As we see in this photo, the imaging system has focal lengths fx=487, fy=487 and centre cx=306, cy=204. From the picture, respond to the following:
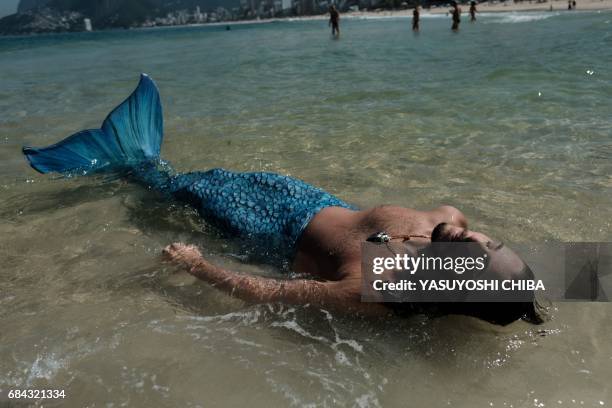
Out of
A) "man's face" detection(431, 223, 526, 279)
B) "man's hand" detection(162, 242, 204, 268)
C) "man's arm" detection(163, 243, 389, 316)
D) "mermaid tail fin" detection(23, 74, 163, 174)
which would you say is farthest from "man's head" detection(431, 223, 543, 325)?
"mermaid tail fin" detection(23, 74, 163, 174)

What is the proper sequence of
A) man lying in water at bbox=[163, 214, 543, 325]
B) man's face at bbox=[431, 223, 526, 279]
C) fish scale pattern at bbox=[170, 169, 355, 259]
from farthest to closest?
fish scale pattern at bbox=[170, 169, 355, 259] < man lying in water at bbox=[163, 214, 543, 325] < man's face at bbox=[431, 223, 526, 279]

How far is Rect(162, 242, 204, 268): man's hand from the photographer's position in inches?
112

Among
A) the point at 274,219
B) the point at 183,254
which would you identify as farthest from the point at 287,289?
the point at 183,254

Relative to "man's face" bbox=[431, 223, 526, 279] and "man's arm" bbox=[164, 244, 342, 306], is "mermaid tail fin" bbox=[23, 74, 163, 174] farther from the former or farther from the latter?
"man's face" bbox=[431, 223, 526, 279]

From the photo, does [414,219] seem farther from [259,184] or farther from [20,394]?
[20,394]

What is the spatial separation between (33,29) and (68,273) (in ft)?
589

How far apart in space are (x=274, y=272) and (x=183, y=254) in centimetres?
56

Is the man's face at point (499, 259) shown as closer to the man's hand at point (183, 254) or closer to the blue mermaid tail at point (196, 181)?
the blue mermaid tail at point (196, 181)

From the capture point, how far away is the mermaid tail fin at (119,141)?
3965 mm

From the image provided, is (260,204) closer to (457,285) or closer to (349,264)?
(349,264)

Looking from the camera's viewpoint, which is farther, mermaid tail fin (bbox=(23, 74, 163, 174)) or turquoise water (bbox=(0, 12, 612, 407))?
mermaid tail fin (bbox=(23, 74, 163, 174))

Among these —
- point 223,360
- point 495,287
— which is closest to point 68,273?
point 223,360

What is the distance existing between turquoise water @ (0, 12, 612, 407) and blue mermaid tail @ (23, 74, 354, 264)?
0.17 meters

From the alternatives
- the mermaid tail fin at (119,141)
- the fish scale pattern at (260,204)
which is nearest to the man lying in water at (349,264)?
the fish scale pattern at (260,204)
